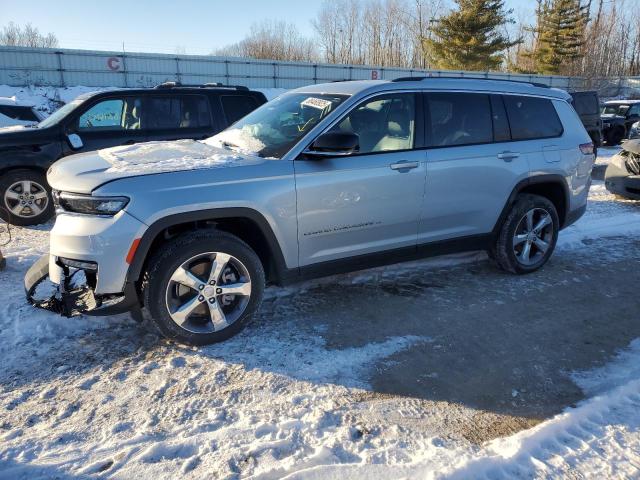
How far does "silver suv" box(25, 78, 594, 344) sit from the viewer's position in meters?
3.30

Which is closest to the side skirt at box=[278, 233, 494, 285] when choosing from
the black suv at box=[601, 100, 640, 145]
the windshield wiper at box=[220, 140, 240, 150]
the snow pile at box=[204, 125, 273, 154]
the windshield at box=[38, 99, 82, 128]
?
the snow pile at box=[204, 125, 273, 154]

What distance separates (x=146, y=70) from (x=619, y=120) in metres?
24.9

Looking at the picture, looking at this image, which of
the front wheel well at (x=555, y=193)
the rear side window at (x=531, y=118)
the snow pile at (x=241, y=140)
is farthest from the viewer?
the front wheel well at (x=555, y=193)

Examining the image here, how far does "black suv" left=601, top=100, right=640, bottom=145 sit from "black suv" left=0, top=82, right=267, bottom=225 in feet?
47.6

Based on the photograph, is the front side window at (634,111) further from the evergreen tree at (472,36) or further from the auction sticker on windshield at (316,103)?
the evergreen tree at (472,36)

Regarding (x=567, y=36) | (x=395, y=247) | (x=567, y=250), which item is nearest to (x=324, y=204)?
(x=395, y=247)

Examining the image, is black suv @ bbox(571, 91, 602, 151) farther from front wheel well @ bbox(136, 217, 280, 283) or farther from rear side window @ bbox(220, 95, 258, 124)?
front wheel well @ bbox(136, 217, 280, 283)

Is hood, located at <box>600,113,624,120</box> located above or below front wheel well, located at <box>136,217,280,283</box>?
above

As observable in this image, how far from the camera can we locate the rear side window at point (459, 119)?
4387mm

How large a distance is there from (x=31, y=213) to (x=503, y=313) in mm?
6113

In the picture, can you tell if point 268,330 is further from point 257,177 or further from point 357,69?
point 357,69

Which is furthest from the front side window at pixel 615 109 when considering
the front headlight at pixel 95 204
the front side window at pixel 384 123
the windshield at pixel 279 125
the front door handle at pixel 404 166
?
the front headlight at pixel 95 204

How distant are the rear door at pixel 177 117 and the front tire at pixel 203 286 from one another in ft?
14.1

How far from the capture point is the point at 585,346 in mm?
3744
